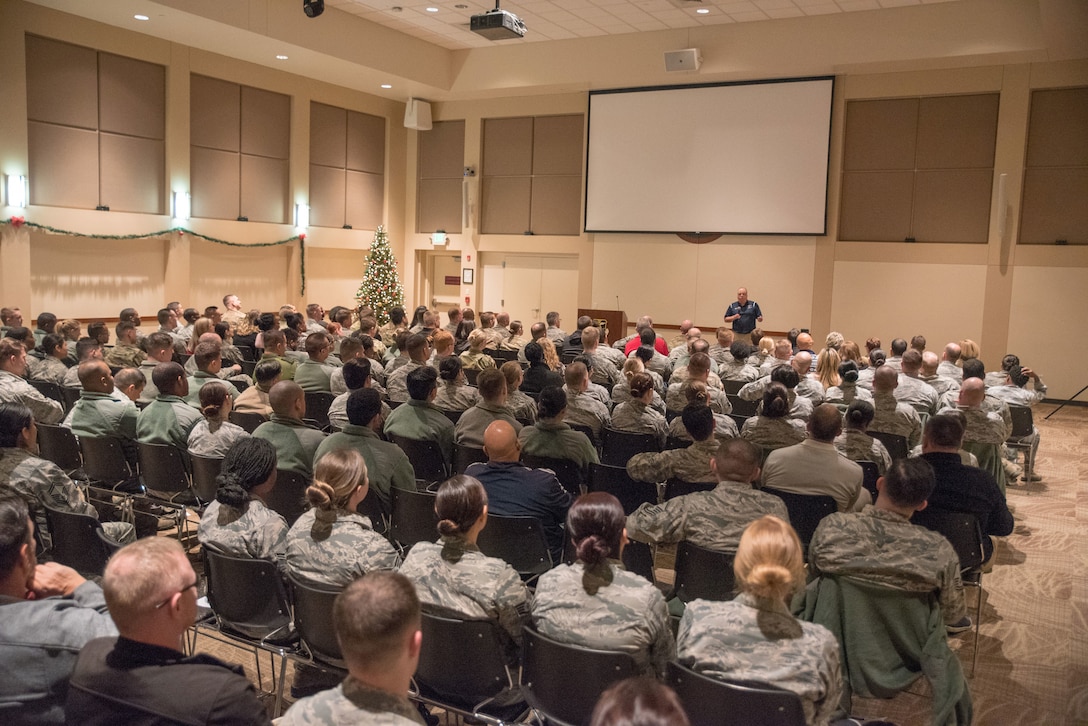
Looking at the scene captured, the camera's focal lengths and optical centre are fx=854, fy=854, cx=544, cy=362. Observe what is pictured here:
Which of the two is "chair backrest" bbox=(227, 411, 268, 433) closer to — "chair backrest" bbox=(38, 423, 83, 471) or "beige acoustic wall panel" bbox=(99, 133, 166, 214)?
"chair backrest" bbox=(38, 423, 83, 471)

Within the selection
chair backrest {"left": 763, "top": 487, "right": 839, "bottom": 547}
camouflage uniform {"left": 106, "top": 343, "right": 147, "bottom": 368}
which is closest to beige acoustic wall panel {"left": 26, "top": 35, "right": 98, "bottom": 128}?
camouflage uniform {"left": 106, "top": 343, "right": 147, "bottom": 368}

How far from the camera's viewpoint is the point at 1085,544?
20.4 feet

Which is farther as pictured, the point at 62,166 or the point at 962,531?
the point at 62,166

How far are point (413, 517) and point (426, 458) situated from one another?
49.6 inches

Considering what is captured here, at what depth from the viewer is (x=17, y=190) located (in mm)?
11984

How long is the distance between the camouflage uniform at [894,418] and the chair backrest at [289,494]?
4176 mm

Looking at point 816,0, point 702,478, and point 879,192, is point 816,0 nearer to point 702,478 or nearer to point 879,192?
point 879,192

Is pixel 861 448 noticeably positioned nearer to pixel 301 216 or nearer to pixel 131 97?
pixel 131 97

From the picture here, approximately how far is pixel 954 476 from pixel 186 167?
13.3m

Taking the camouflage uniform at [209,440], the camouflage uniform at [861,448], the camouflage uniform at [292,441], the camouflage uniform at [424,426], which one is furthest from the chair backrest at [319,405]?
the camouflage uniform at [861,448]

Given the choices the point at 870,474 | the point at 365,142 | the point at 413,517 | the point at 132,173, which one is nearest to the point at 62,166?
the point at 132,173

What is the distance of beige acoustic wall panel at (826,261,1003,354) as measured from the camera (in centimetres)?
1351

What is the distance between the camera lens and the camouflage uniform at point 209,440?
4922 mm

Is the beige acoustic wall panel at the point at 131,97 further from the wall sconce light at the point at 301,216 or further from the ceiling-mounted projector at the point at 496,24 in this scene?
the ceiling-mounted projector at the point at 496,24
